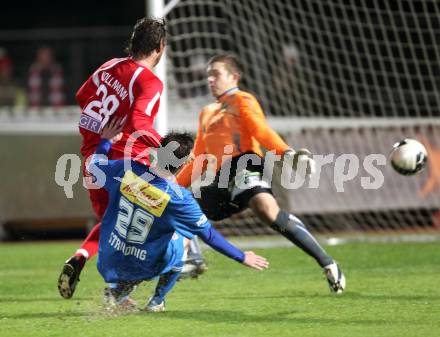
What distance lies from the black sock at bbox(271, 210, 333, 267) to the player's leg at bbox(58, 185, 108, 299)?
4.31ft

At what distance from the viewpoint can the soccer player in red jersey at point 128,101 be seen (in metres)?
6.55

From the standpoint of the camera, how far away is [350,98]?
13.1 m

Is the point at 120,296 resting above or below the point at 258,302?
below

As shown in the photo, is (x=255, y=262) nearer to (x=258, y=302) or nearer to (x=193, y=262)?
(x=258, y=302)

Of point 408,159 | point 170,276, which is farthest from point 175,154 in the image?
point 408,159

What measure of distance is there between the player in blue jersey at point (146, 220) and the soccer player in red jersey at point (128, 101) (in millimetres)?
211

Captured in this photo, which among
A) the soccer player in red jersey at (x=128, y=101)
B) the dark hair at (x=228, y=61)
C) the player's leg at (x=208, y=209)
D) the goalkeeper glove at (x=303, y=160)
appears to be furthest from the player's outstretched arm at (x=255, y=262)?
the dark hair at (x=228, y=61)

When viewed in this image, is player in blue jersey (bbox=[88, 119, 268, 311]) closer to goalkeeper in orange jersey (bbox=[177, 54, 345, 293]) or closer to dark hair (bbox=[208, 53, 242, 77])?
goalkeeper in orange jersey (bbox=[177, 54, 345, 293])

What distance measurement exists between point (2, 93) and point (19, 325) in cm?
1125

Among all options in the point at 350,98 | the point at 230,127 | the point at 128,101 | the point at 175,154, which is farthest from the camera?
the point at 350,98

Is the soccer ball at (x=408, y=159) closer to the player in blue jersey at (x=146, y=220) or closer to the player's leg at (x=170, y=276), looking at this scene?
the player in blue jersey at (x=146, y=220)

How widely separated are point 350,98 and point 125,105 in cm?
680

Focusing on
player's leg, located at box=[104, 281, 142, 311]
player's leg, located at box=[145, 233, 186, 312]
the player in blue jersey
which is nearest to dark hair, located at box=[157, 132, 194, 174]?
the player in blue jersey

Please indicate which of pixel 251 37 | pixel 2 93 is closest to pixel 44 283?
pixel 251 37
